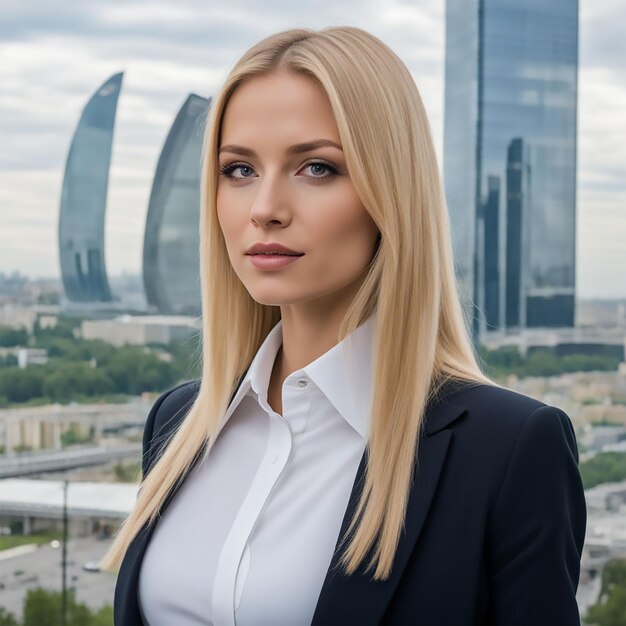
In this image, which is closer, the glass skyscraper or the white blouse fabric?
the white blouse fabric

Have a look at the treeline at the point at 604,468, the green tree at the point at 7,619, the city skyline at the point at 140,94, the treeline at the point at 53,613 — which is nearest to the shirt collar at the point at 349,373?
the city skyline at the point at 140,94

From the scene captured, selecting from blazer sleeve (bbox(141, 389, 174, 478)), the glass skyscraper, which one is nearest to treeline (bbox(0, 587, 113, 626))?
→ the glass skyscraper

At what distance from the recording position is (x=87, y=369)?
251 inches

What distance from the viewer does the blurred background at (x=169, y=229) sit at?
570 centimetres

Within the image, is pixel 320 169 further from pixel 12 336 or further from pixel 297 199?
pixel 12 336

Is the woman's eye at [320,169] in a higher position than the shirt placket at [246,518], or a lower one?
higher

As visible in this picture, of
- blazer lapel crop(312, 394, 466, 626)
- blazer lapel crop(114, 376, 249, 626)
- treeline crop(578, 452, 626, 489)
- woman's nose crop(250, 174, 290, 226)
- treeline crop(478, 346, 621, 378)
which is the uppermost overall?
woman's nose crop(250, 174, 290, 226)

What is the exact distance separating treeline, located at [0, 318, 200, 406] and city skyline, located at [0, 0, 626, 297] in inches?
20.2

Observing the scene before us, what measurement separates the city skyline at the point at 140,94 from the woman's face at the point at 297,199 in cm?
458

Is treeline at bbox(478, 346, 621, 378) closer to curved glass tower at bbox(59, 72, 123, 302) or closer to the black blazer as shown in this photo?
curved glass tower at bbox(59, 72, 123, 302)

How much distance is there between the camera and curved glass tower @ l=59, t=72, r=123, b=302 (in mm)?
6348

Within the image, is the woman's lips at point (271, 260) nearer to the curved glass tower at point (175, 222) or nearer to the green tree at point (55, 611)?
the curved glass tower at point (175, 222)

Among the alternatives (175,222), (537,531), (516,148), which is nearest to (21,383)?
(175,222)

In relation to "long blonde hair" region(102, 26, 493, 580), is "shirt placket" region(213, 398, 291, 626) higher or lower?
lower
